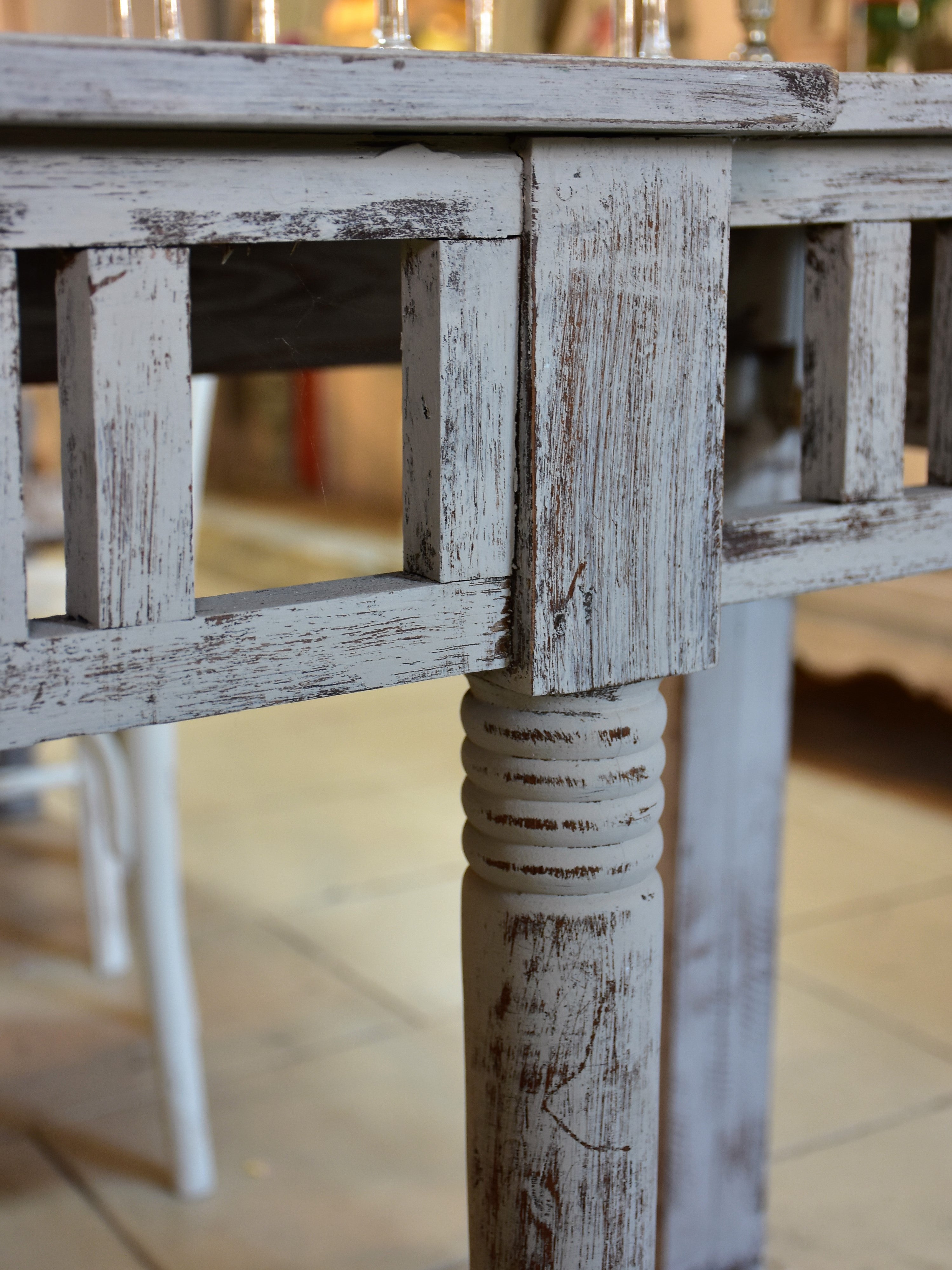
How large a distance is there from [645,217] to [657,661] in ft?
0.57

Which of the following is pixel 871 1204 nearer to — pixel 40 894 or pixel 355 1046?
pixel 355 1046

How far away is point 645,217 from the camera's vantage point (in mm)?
520

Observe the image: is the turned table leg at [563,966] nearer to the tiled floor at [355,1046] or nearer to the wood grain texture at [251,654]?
the wood grain texture at [251,654]

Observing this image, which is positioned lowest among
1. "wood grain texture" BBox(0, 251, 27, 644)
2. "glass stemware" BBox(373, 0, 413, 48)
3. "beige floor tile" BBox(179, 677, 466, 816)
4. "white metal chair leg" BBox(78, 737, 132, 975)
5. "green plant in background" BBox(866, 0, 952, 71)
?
"beige floor tile" BBox(179, 677, 466, 816)

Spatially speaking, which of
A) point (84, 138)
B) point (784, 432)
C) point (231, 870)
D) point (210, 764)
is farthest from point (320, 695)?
point (210, 764)

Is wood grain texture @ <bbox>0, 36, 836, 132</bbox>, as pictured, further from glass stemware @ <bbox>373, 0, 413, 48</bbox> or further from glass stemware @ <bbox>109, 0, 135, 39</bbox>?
glass stemware @ <bbox>109, 0, 135, 39</bbox>

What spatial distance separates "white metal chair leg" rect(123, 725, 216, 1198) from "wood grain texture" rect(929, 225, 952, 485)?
0.79 m

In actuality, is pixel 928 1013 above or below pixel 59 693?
below

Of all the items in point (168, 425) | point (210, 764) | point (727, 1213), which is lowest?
point (210, 764)

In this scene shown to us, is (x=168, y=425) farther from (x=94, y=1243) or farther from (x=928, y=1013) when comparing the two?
(x=928, y=1013)

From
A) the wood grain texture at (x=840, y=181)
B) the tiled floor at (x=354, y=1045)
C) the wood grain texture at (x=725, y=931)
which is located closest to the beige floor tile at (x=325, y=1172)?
the tiled floor at (x=354, y=1045)

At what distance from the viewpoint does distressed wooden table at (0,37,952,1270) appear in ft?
1.44

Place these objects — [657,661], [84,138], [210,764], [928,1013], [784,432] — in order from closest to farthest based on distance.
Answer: [84,138], [657,661], [784,432], [928,1013], [210,764]

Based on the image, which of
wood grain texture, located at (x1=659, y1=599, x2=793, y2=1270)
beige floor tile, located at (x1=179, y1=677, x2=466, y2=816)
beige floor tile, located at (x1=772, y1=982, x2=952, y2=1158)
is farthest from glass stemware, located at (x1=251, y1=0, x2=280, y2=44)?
beige floor tile, located at (x1=179, y1=677, x2=466, y2=816)
